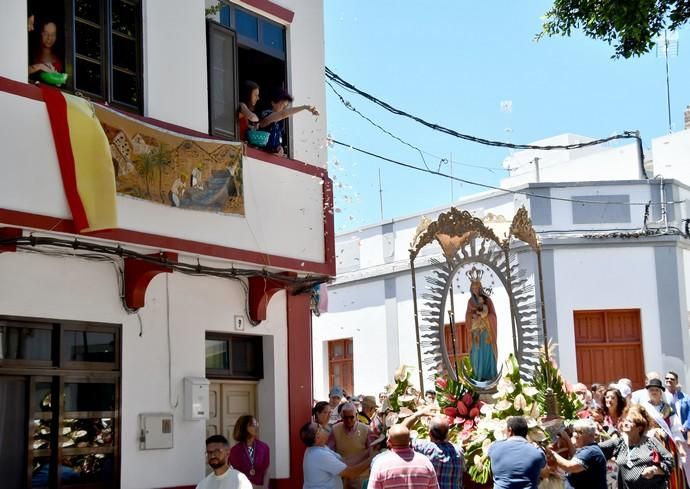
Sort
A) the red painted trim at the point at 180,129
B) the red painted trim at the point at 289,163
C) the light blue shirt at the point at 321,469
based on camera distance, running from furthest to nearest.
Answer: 1. the red painted trim at the point at 289,163
2. the light blue shirt at the point at 321,469
3. the red painted trim at the point at 180,129

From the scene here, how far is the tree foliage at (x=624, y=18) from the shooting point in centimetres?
1206

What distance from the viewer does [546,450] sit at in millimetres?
10133

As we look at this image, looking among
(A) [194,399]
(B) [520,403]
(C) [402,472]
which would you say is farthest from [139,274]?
(B) [520,403]

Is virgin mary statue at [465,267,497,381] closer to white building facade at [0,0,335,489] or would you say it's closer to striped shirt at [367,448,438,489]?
white building facade at [0,0,335,489]

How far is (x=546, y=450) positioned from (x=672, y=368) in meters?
12.4

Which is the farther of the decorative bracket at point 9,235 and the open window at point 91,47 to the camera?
the open window at point 91,47

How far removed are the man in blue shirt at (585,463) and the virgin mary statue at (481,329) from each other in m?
5.13

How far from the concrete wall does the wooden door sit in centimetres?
43

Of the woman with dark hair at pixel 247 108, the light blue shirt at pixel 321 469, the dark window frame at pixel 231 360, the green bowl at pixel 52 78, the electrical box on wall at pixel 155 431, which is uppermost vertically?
the woman with dark hair at pixel 247 108

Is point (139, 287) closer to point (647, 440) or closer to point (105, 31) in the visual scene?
point (105, 31)

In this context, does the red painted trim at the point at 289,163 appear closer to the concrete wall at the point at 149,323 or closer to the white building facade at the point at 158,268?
the white building facade at the point at 158,268

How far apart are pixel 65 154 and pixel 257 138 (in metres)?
3.19

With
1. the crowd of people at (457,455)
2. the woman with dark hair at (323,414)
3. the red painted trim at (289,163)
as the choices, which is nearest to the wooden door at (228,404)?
the crowd of people at (457,455)

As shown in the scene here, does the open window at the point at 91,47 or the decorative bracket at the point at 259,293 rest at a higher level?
the open window at the point at 91,47
